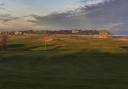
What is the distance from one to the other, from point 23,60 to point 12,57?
3.59m

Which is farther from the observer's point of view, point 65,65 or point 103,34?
point 103,34

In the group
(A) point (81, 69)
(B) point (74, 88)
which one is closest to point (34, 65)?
(A) point (81, 69)

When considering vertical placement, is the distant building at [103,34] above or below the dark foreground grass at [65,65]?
below

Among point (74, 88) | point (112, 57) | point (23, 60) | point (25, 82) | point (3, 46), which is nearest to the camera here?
point (74, 88)

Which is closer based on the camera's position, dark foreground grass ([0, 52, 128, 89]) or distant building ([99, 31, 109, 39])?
dark foreground grass ([0, 52, 128, 89])

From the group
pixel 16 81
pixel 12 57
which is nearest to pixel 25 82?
pixel 16 81

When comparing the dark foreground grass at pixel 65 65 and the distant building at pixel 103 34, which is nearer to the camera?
the dark foreground grass at pixel 65 65

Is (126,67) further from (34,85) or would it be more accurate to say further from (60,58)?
(34,85)

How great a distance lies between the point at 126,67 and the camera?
170ft

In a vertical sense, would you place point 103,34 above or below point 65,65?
below

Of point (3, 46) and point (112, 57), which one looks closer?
point (112, 57)

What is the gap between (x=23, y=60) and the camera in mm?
55281

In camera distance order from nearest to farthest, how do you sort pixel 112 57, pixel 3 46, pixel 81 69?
pixel 81 69
pixel 112 57
pixel 3 46

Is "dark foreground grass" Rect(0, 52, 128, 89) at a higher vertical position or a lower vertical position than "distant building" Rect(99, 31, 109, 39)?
higher
